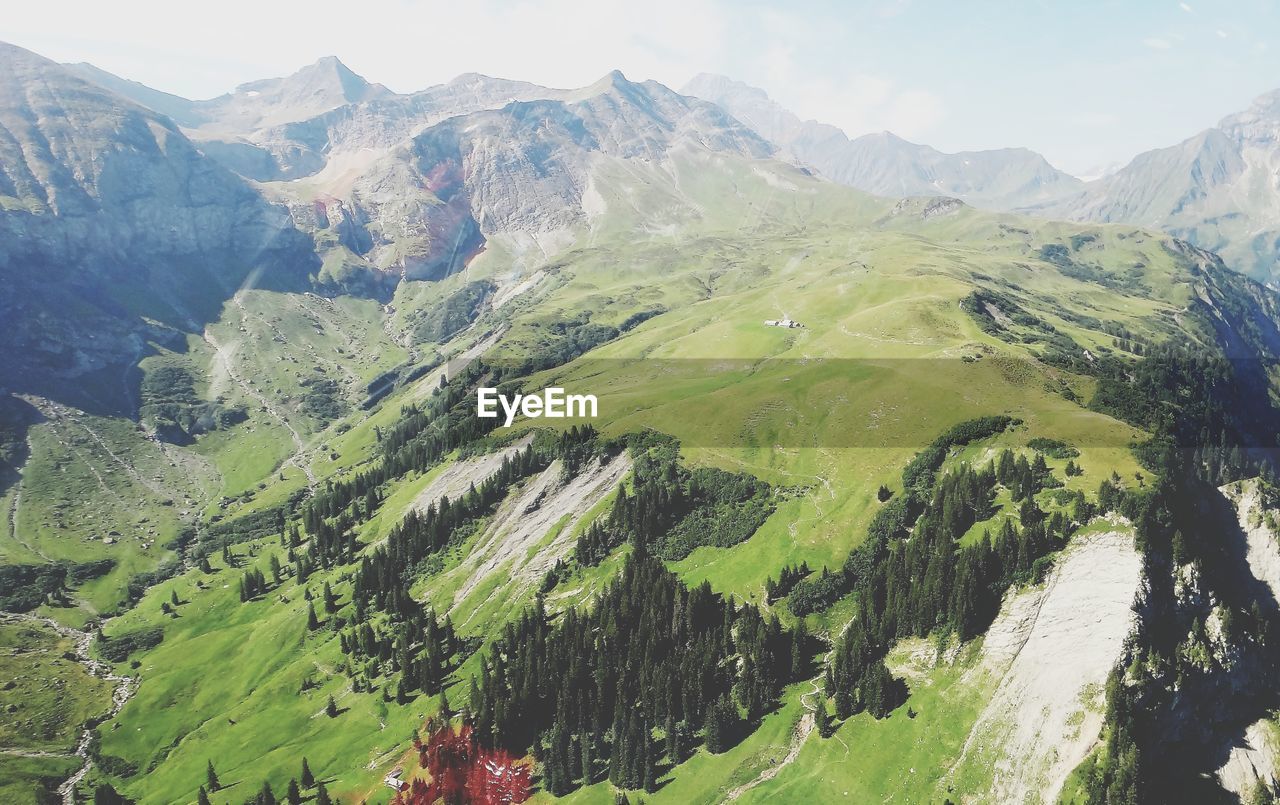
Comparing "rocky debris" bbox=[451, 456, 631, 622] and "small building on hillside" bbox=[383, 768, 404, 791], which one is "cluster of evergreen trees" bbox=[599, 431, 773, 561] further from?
"small building on hillside" bbox=[383, 768, 404, 791]

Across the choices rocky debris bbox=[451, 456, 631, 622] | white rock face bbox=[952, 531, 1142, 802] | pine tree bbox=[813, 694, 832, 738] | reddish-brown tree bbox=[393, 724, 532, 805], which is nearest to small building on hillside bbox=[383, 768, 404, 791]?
reddish-brown tree bbox=[393, 724, 532, 805]

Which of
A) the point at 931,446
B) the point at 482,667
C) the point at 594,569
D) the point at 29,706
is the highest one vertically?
the point at 931,446

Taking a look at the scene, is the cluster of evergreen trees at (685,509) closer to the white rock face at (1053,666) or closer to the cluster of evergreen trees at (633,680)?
the cluster of evergreen trees at (633,680)

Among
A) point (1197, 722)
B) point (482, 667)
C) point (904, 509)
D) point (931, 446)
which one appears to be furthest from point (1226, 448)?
point (482, 667)

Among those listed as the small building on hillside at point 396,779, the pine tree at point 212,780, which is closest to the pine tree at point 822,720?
the small building on hillside at point 396,779

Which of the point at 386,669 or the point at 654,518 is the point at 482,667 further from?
the point at 654,518

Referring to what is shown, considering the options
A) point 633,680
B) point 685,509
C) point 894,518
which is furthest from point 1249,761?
point 685,509
